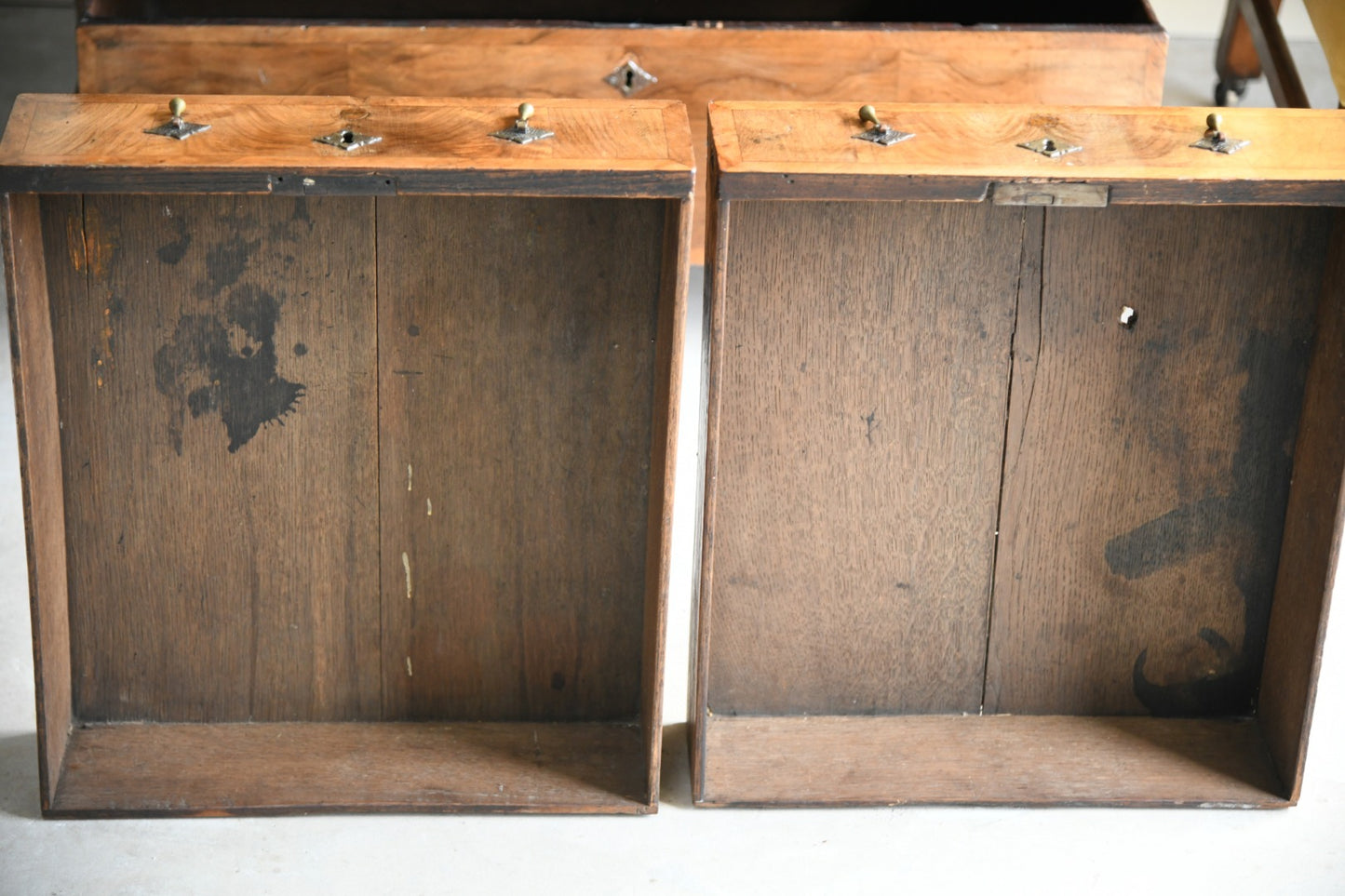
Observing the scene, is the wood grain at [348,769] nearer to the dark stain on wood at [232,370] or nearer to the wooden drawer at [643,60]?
the dark stain on wood at [232,370]

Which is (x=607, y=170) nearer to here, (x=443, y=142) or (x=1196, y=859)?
(x=443, y=142)

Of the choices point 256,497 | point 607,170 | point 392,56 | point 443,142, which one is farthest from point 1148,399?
point 392,56

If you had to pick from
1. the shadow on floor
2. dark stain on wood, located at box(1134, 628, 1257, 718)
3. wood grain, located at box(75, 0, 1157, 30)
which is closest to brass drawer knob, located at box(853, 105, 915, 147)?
dark stain on wood, located at box(1134, 628, 1257, 718)

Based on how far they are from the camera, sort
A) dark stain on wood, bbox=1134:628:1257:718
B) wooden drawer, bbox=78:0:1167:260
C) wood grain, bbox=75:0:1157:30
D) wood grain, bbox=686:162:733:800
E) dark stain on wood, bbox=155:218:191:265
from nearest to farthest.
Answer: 1. wood grain, bbox=686:162:733:800
2. dark stain on wood, bbox=155:218:191:265
3. dark stain on wood, bbox=1134:628:1257:718
4. wooden drawer, bbox=78:0:1167:260
5. wood grain, bbox=75:0:1157:30

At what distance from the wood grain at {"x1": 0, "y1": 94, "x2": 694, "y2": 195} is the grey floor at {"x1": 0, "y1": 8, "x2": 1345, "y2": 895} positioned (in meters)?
0.82

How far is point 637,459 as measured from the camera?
2203 mm

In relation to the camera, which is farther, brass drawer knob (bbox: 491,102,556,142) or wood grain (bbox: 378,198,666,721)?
wood grain (bbox: 378,198,666,721)

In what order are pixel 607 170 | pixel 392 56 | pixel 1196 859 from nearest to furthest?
pixel 607 170 < pixel 1196 859 < pixel 392 56

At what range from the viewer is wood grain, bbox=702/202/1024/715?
6.92 ft

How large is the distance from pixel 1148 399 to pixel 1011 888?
25.1 inches

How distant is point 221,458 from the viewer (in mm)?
2164

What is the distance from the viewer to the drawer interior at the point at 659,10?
148 inches

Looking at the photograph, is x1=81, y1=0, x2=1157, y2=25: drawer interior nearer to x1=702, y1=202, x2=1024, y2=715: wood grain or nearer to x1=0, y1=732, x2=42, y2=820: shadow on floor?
x1=702, y1=202, x2=1024, y2=715: wood grain

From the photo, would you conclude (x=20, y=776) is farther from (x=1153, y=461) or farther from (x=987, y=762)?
(x=1153, y=461)
